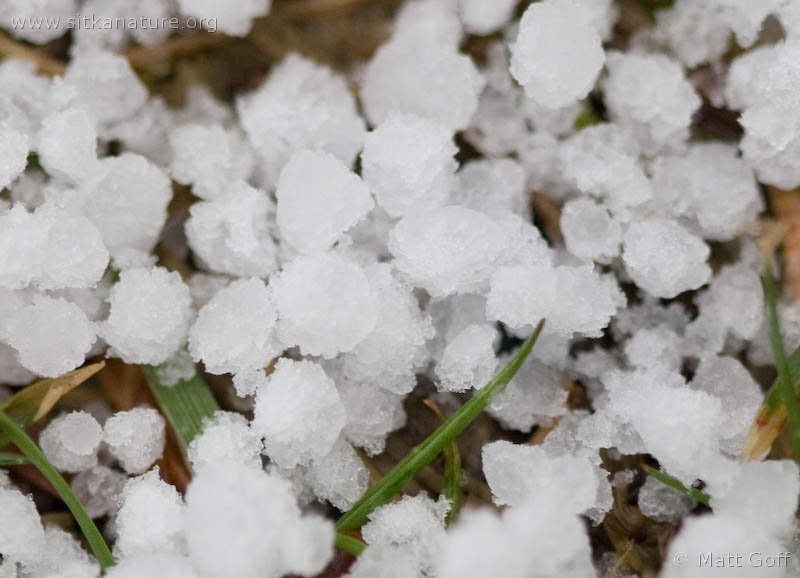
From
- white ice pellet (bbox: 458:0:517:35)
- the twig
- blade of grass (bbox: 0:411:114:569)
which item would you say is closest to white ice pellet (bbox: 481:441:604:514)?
blade of grass (bbox: 0:411:114:569)

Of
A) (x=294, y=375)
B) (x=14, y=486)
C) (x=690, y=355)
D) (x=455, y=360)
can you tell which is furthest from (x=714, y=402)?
(x=14, y=486)

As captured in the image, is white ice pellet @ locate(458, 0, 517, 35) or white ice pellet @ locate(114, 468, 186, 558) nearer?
white ice pellet @ locate(114, 468, 186, 558)

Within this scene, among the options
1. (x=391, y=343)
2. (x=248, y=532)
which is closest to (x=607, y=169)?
(x=391, y=343)

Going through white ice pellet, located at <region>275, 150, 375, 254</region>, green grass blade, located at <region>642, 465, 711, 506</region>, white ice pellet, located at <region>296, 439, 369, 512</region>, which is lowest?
white ice pellet, located at <region>296, 439, 369, 512</region>

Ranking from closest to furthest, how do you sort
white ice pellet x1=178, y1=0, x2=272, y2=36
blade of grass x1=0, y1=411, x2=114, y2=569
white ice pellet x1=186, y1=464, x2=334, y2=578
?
white ice pellet x1=186, y1=464, x2=334, y2=578 → blade of grass x1=0, y1=411, x2=114, y2=569 → white ice pellet x1=178, y1=0, x2=272, y2=36

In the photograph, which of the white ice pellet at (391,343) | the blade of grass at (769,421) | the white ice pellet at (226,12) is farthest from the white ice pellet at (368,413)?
the white ice pellet at (226,12)

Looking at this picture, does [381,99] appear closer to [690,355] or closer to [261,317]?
[261,317]

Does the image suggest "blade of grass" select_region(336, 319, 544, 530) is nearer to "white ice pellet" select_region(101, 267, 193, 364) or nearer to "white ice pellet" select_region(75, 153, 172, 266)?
"white ice pellet" select_region(101, 267, 193, 364)
